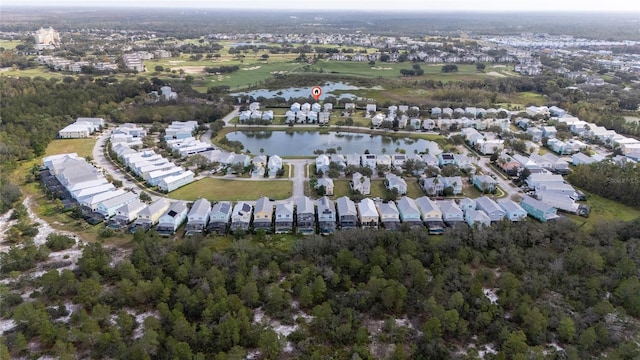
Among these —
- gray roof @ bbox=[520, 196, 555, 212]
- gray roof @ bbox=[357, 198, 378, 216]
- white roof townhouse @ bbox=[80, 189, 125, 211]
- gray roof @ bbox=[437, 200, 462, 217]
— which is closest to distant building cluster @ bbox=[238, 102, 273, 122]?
white roof townhouse @ bbox=[80, 189, 125, 211]

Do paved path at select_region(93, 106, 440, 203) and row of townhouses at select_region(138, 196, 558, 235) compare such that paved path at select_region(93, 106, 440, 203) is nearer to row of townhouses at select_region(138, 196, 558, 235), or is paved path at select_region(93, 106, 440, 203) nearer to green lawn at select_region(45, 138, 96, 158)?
green lawn at select_region(45, 138, 96, 158)

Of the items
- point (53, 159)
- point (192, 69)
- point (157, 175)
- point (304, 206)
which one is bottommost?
point (304, 206)

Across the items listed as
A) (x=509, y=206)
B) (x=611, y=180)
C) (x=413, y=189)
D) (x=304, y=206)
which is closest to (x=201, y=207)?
(x=304, y=206)

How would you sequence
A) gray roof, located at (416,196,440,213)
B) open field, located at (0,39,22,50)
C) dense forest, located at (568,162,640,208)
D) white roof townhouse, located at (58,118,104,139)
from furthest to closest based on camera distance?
1. open field, located at (0,39,22,50)
2. white roof townhouse, located at (58,118,104,139)
3. dense forest, located at (568,162,640,208)
4. gray roof, located at (416,196,440,213)

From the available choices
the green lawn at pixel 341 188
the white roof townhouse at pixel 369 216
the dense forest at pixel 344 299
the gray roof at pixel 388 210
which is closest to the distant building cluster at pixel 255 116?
the green lawn at pixel 341 188

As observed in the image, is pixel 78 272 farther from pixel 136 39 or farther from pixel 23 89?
pixel 136 39

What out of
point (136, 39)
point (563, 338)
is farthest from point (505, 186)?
point (136, 39)

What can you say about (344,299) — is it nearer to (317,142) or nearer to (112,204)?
(112,204)
